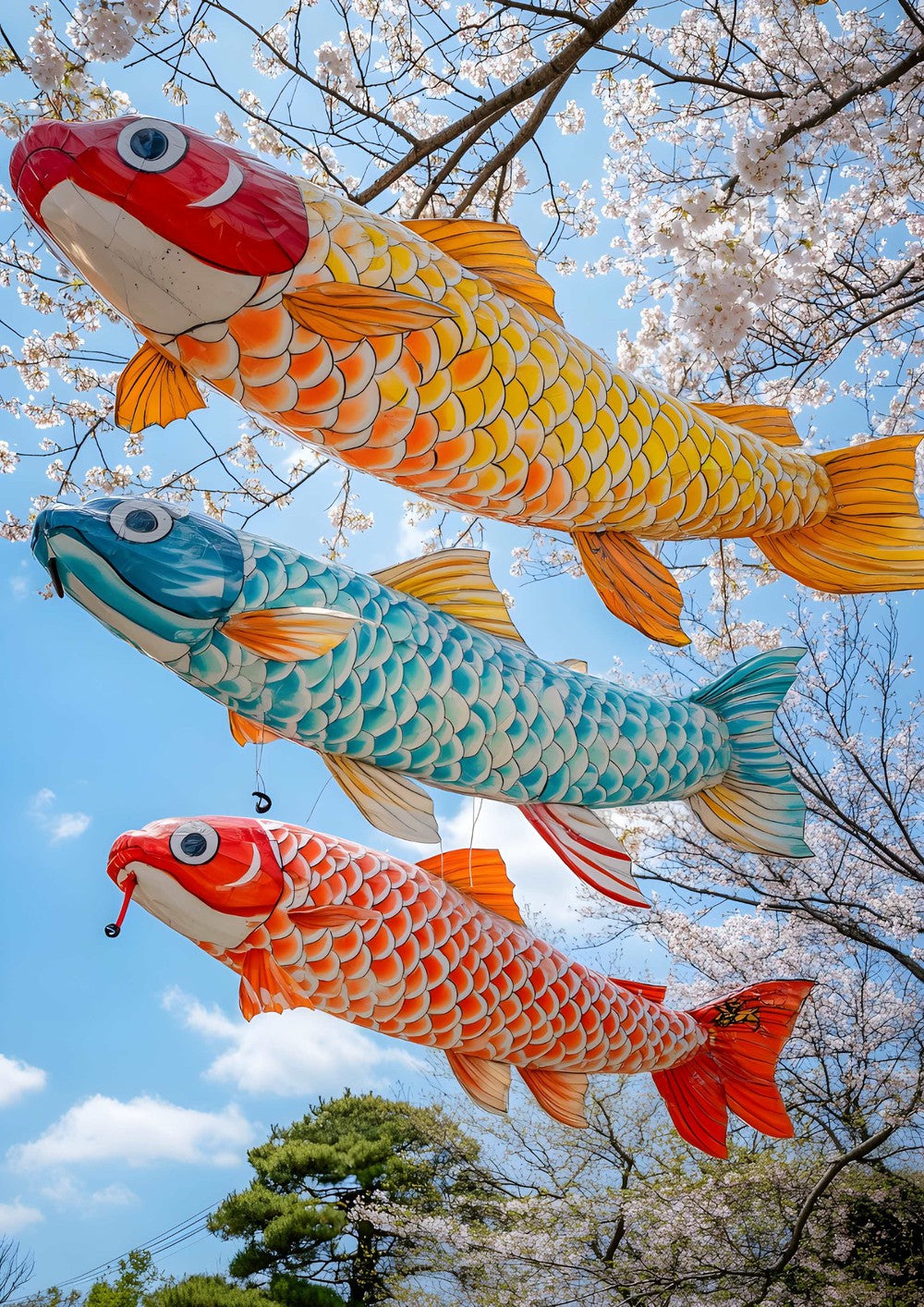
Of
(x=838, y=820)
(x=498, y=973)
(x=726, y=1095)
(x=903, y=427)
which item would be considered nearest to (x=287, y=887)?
(x=498, y=973)

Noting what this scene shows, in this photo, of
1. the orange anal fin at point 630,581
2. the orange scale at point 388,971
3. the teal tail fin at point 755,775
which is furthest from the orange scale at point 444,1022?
the orange anal fin at point 630,581

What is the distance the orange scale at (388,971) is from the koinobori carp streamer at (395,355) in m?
0.89

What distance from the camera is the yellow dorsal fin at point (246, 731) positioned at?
5.85ft

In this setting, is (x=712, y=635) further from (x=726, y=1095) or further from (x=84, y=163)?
(x=84, y=163)

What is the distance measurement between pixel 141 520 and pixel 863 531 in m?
1.57

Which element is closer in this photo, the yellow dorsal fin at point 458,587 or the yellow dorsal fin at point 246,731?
the yellow dorsal fin at point 246,731

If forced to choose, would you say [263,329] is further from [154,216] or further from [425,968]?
[425,968]

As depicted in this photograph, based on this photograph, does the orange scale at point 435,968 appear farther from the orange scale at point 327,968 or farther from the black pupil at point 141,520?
the black pupil at point 141,520

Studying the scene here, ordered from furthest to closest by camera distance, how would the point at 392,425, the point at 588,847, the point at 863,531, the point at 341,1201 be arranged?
the point at 341,1201
the point at 863,531
the point at 588,847
the point at 392,425

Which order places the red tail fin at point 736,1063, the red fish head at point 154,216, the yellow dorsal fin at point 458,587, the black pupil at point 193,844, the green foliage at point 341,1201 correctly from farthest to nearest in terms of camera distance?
the green foliage at point 341,1201
the red tail fin at point 736,1063
the black pupil at point 193,844
the yellow dorsal fin at point 458,587
the red fish head at point 154,216

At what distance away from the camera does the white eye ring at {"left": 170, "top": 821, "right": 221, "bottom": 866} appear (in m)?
2.01

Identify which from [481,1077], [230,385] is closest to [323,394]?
[230,385]

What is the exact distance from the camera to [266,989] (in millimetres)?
2021

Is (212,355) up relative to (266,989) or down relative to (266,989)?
up
